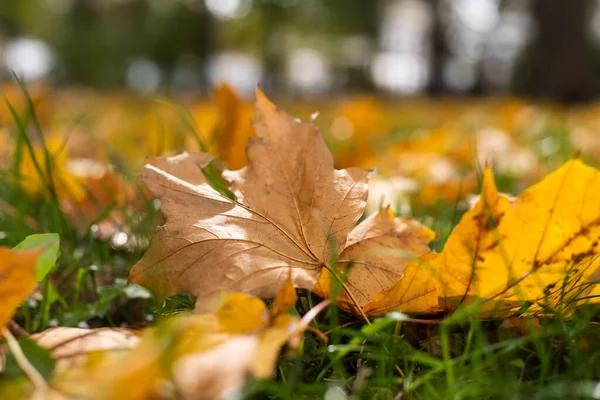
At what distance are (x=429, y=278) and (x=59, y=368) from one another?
1.13 feet

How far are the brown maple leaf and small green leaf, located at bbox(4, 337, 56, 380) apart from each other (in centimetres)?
14

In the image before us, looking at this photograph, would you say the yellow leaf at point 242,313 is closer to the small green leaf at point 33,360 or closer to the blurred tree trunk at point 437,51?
the small green leaf at point 33,360

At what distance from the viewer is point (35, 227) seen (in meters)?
1.04

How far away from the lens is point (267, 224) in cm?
65

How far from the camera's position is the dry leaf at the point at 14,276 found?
457 millimetres

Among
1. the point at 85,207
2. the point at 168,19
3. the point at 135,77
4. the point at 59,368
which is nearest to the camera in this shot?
the point at 59,368

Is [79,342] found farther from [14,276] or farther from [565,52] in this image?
[565,52]

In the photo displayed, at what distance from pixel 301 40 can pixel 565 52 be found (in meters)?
25.6

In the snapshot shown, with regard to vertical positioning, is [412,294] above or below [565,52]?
above

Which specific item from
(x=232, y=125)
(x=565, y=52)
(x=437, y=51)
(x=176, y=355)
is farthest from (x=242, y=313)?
(x=437, y=51)

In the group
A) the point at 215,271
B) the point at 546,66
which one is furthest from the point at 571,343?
the point at 546,66

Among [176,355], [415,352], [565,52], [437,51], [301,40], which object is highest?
[176,355]

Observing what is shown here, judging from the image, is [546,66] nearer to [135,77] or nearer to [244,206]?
[244,206]

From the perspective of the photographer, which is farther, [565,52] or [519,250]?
[565,52]
